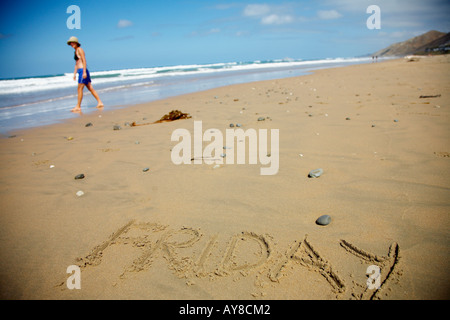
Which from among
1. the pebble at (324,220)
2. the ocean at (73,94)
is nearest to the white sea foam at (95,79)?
the ocean at (73,94)

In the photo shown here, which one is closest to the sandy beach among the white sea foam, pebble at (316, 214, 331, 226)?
pebble at (316, 214, 331, 226)

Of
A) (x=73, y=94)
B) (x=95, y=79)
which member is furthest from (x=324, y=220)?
(x=95, y=79)

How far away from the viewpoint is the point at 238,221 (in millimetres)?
2156

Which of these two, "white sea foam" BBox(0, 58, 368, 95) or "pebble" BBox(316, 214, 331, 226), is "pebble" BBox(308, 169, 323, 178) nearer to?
"pebble" BBox(316, 214, 331, 226)

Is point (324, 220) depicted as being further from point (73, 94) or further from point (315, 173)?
point (73, 94)

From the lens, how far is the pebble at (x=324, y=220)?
6.55 ft

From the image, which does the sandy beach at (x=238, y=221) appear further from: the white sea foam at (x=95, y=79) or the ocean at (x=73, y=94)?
the white sea foam at (x=95, y=79)

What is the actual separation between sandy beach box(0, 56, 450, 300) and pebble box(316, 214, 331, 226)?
0.05 meters

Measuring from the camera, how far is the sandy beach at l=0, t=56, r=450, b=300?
157 cm

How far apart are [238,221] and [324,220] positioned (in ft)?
2.36

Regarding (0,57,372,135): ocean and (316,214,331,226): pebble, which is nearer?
(316,214,331,226): pebble
